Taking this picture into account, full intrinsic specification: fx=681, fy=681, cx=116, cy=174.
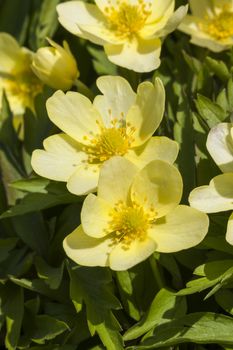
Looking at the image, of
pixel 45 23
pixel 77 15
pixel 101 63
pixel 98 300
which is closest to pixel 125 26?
pixel 77 15

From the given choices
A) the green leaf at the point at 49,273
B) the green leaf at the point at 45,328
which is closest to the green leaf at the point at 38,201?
the green leaf at the point at 49,273

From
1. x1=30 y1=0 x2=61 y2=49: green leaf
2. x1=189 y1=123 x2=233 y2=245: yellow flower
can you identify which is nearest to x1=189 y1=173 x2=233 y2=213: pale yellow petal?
x1=189 y1=123 x2=233 y2=245: yellow flower

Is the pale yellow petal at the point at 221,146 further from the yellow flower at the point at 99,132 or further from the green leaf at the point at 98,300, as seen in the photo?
the green leaf at the point at 98,300

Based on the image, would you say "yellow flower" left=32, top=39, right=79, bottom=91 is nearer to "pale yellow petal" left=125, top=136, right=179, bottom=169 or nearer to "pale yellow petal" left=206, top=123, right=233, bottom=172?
"pale yellow petal" left=125, top=136, right=179, bottom=169

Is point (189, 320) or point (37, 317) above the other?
point (189, 320)

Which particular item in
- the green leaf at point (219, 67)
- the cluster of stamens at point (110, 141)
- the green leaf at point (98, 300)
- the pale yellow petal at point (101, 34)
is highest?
the green leaf at point (219, 67)

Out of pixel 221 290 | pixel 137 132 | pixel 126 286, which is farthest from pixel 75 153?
pixel 221 290

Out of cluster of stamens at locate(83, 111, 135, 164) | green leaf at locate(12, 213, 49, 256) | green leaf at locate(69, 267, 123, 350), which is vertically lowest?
green leaf at locate(12, 213, 49, 256)

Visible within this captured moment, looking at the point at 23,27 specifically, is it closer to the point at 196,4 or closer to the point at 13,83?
the point at 13,83
